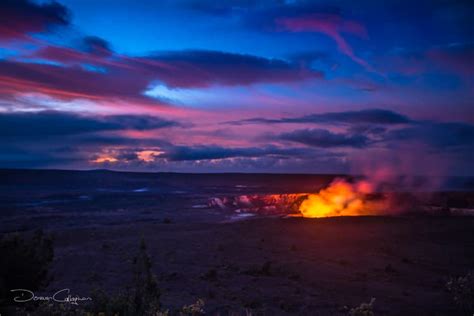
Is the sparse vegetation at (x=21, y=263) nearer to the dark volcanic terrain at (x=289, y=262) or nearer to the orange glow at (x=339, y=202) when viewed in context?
the dark volcanic terrain at (x=289, y=262)

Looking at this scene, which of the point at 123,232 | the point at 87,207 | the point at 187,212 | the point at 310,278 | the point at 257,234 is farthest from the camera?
the point at 87,207

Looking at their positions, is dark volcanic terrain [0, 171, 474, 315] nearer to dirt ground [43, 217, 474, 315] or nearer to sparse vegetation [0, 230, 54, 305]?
dirt ground [43, 217, 474, 315]

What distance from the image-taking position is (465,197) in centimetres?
3522

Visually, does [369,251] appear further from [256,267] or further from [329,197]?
[329,197]

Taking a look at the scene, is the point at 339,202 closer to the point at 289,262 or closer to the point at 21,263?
the point at 289,262

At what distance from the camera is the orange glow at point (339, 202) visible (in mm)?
32906

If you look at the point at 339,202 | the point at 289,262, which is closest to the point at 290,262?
the point at 289,262

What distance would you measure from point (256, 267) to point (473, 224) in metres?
15.7

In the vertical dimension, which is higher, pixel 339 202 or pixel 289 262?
pixel 339 202

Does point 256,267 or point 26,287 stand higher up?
point 26,287

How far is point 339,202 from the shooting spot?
34.0 metres

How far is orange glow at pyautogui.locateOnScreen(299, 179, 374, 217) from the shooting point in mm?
32906

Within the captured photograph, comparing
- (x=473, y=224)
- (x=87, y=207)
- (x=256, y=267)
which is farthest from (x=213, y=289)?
(x=87, y=207)

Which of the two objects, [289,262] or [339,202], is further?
[339,202]
